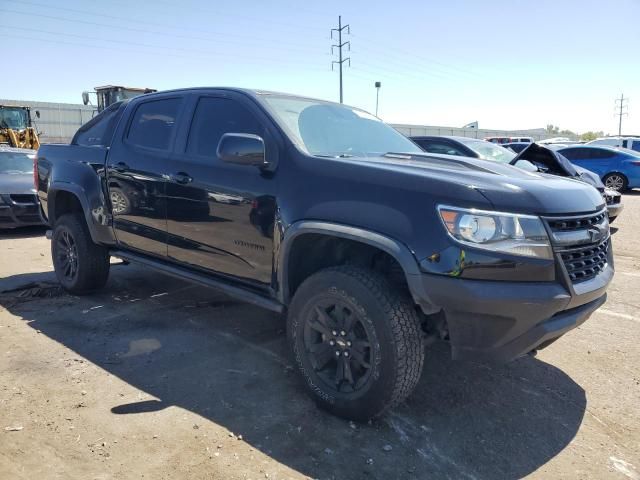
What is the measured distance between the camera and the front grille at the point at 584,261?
2.67 m

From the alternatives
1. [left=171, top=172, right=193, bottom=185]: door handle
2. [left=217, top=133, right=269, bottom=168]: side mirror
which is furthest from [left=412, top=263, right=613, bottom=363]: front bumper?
[left=171, top=172, right=193, bottom=185]: door handle

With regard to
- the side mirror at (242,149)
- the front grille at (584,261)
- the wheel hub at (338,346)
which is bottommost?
the wheel hub at (338,346)

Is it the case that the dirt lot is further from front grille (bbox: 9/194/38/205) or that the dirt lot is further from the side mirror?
front grille (bbox: 9/194/38/205)

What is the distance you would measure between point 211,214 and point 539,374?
2559 mm

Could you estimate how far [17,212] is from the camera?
870 cm

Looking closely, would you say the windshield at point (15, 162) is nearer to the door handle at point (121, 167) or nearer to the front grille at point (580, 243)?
the door handle at point (121, 167)

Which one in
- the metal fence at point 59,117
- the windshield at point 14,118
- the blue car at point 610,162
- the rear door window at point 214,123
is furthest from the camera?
the metal fence at point 59,117

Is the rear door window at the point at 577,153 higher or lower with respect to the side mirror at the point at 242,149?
lower

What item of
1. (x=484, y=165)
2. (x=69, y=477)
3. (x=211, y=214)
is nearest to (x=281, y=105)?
(x=211, y=214)

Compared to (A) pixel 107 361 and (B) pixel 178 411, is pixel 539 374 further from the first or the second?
(A) pixel 107 361

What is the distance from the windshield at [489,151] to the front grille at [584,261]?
227 inches

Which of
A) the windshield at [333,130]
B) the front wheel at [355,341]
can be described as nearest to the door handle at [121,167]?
the windshield at [333,130]

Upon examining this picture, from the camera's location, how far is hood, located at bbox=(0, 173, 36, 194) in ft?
28.7

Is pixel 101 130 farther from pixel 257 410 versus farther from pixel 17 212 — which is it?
pixel 17 212
